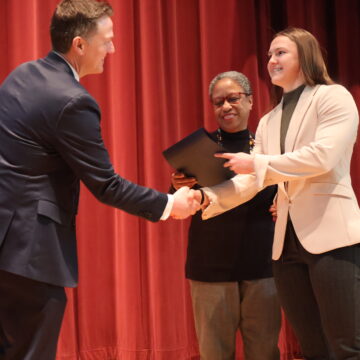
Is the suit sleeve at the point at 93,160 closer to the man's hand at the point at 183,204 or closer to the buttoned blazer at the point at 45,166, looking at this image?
the buttoned blazer at the point at 45,166

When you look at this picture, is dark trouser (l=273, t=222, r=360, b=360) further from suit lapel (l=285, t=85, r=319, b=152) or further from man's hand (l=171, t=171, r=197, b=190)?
man's hand (l=171, t=171, r=197, b=190)

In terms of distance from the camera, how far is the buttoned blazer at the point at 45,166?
154 cm

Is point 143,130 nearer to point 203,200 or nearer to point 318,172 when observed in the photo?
point 203,200

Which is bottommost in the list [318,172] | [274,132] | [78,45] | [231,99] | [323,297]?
[323,297]

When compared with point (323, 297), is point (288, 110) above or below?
above

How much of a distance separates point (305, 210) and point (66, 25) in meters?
1.04

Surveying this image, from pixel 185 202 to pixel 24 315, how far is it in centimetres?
69

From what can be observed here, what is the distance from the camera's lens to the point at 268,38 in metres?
3.57

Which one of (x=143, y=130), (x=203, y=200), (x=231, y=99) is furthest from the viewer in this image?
(x=143, y=130)

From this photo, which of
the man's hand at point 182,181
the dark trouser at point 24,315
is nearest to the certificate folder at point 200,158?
the man's hand at point 182,181

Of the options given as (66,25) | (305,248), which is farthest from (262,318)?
(66,25)

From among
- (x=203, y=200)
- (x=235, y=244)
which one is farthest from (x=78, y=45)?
(x=235, y=244)

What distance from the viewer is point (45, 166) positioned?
1.59 meters

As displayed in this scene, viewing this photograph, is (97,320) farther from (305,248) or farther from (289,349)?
(305,248)
